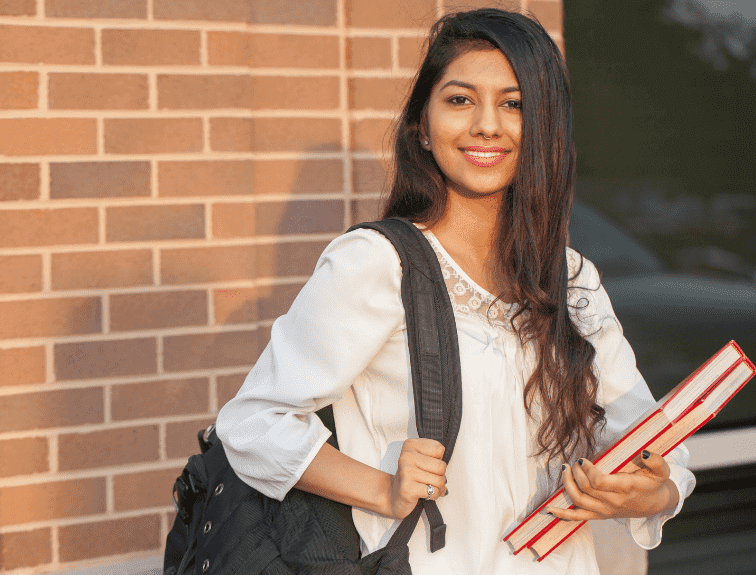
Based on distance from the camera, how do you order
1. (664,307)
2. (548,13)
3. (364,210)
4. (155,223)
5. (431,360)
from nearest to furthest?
1. (431,360)
2. (155,223)
3. (364,210)
4. (548,13)
5. (664,307)

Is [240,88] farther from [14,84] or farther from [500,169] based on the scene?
[500,169]

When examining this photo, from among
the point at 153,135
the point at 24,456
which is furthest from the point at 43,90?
the point at 24,456

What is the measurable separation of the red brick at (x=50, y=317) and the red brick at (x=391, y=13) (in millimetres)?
1209

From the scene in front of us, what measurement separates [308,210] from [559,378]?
3.82 ft

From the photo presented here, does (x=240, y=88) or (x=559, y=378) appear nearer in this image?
(x=559, y=378)

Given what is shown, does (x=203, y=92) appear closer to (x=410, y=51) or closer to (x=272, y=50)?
(x=272, y=50)

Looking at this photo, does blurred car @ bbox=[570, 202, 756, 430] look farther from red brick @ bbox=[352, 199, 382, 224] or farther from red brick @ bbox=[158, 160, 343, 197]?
Answer: red brick @ bbox=[158, 160, 343, 197]

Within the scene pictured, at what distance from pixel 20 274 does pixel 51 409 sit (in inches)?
16.0

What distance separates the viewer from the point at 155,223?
2.19m

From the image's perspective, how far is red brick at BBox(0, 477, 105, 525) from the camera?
7.02 ft

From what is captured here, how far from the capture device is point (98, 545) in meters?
2.22

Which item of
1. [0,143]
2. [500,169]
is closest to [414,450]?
[500,169]

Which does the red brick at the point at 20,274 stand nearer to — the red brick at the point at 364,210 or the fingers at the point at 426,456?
the red brick at the point at 364,210

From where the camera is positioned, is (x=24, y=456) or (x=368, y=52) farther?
(x=368, y=52)
